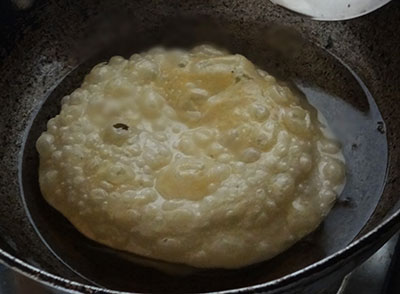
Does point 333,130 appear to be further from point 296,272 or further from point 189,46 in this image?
point 296,272

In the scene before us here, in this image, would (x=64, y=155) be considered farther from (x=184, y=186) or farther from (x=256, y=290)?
(x=256, y=290)

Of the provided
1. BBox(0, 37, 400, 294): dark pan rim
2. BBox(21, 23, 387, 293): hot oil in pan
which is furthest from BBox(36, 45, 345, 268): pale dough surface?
BBox(0, 37, 400, 294): dark pan rim

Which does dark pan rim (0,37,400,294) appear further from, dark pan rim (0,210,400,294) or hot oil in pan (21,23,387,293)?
hot oil in pan (21,23,387,293)

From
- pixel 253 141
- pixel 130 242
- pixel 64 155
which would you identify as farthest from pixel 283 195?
pixel 64 155

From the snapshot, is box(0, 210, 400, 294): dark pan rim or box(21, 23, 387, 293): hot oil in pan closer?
box(0, 210, 400, 294): dark pan rim

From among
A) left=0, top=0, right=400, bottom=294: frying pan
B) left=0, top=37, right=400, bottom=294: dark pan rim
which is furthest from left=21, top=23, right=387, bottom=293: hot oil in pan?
left=0, top=37, right=400, bottom=294: dark pan rim

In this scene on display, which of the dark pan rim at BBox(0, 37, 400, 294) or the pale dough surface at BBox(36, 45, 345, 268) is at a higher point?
the dark pan rim at BBox(0, 37, 400, 294)

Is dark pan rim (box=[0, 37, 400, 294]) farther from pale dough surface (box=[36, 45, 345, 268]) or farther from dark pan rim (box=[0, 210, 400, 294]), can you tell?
pale dough surface (box=[36, 45, 345, 268])
